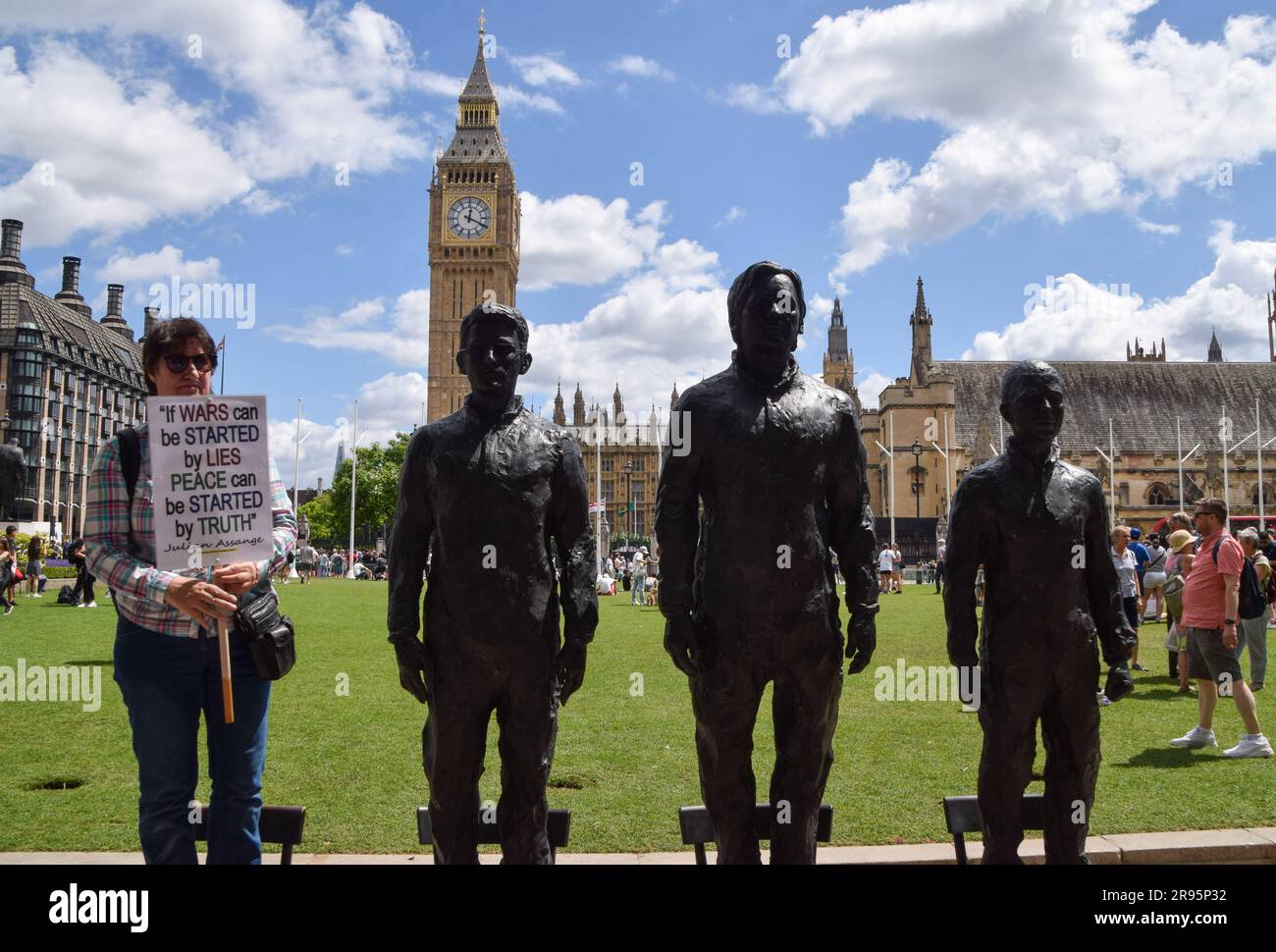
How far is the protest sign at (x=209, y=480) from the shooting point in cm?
370

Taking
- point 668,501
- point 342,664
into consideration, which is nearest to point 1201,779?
point 668,501

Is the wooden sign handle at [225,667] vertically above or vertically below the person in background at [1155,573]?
above

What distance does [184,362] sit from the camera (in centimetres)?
393

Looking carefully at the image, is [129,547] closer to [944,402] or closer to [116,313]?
[944,402]

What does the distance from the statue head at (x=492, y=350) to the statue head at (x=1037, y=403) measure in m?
2.51

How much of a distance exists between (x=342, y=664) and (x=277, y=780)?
664cm

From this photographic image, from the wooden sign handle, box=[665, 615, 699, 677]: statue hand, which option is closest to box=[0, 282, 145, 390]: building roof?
the wooden sign handle

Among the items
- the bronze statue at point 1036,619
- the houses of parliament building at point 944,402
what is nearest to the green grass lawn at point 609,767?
the bronze statue at point 1036,619

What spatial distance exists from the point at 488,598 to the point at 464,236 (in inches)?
3656

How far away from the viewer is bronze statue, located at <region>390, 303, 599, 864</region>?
12.9ft

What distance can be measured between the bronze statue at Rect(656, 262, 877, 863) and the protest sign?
1769mm

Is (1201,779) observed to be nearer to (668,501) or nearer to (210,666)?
(668,501)

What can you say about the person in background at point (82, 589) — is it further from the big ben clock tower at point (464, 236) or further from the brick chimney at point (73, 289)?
the brick chimney at point (73, 289)

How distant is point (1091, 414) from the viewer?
73.6 meters
